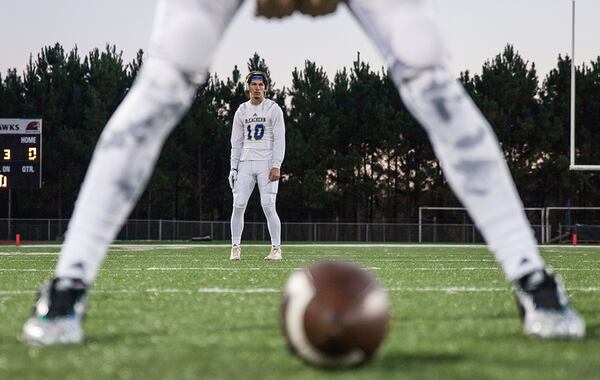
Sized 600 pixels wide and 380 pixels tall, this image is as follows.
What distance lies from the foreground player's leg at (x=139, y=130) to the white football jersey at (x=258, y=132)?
8.53 meters

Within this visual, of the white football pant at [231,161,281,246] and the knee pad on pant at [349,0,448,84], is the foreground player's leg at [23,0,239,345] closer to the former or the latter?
the knee pad on pant at [349,0,448,84]

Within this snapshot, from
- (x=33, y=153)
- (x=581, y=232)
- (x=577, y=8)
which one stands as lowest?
(x=581, y=232)

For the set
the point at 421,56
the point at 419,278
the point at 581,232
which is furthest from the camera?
the point at 581,232

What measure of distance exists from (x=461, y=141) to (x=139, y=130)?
3.60ft

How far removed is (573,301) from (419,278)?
2.30 meters

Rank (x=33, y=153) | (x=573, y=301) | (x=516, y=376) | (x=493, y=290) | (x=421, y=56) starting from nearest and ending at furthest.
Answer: (x=516, y=376) → (x=421, y=56) → (x=573, y=301) → (x=493, y=290) → (x=33, y=153)

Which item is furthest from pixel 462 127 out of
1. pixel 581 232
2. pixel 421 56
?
pixel 581 232

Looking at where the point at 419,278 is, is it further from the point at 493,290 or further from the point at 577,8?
the point at 577,8

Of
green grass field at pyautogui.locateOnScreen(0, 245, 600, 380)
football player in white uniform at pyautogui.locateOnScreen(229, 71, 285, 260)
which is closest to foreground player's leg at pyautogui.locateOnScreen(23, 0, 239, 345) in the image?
green grass field at pyautogui.locateOnScreen(0, 245, 600, 380)

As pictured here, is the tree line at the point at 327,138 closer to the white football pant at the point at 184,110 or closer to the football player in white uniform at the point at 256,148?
the football player in white uniform at the point at 256,148

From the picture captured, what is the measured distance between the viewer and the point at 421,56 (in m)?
2.89

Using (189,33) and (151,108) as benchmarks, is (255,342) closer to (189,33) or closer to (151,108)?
(151,108)

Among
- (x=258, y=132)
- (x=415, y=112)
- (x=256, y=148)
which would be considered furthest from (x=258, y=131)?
(x=415, y=112)

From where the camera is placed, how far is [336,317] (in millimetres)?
2307
